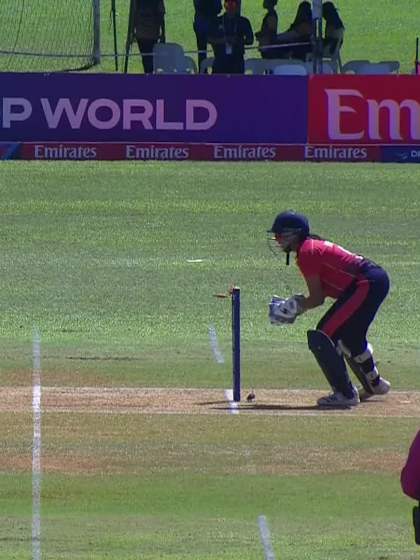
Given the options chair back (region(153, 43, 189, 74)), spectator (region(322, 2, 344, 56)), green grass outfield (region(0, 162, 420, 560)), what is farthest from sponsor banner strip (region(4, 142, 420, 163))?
spectator (region(322, 2, 344, 56))

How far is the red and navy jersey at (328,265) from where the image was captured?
13141mm

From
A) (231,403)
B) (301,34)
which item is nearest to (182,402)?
(231,403)

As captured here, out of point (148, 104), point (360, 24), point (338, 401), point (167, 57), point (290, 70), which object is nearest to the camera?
point (338, 401)

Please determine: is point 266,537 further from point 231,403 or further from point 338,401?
point 231,403

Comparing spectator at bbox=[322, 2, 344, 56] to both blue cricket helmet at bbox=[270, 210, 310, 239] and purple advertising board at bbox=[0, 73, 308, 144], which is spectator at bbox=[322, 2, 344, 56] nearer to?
purple advertising board at bbox=[0, 73, 308, 144]

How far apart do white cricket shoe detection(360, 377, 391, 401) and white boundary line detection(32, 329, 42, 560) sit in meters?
2.75

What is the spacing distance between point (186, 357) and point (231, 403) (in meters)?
2.67

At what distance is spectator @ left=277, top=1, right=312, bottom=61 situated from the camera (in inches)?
1289

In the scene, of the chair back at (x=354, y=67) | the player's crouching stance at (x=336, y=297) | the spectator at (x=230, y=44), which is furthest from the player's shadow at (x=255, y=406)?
the chair back at (x=354, y=67)

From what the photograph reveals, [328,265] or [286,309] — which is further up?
[328,265]

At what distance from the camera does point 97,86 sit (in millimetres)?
29391

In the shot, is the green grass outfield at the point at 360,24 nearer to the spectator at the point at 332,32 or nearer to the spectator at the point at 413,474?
the spectator at the point at 332,32

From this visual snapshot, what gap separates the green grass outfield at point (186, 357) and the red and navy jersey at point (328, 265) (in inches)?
42.0

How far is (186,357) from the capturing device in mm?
16516
